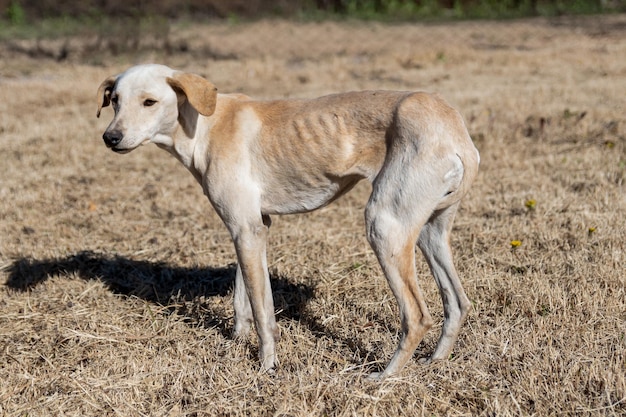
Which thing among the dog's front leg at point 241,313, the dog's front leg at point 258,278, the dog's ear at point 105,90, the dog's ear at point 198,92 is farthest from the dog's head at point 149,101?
the dog's front leg at point 241,313

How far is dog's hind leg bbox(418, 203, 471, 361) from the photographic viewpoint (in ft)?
13.3

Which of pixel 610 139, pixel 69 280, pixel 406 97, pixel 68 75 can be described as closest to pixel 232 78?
pixel 68 75

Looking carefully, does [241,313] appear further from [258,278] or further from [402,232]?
[402,232]

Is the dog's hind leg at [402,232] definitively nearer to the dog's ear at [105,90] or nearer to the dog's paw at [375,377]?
the dog's paw at [375,377]

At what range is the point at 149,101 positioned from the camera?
4035 mm

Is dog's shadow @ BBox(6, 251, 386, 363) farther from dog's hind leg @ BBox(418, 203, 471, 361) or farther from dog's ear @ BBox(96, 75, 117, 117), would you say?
dog's ear @ BBox(96, 75, 117, 117)

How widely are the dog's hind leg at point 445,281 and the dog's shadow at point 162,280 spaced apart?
114cm

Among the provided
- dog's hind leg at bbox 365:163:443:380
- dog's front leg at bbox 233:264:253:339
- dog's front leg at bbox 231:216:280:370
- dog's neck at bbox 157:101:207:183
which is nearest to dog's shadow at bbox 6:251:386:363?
dog's front leg at bbox 233:264:253:339

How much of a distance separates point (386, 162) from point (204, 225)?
3296mm

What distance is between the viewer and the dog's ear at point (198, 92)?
3.97 metres

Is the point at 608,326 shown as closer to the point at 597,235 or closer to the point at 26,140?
the point at 597,235

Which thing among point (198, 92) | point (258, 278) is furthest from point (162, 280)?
point (198, 92)

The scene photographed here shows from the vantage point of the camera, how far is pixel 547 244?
18.3 ft

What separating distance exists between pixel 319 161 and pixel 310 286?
57.5 inches
